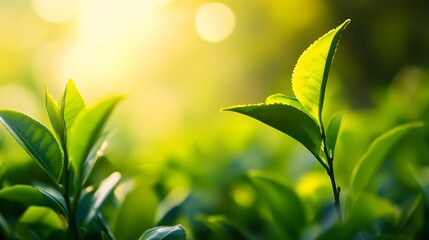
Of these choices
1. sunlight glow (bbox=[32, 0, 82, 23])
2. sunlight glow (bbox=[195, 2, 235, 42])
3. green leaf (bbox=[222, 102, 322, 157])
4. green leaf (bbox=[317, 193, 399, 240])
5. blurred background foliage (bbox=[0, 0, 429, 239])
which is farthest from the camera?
sunlight glow (bbox=[32, 0, 82, 23])

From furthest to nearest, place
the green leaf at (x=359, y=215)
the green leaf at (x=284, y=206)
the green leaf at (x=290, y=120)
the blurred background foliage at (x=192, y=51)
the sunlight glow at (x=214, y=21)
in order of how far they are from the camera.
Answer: the sunlight glow at (x=214, y=21)
the blurred background foliage at (x=192, y=51)
the green leaf at (x=284, y=206)
the green leaf at (x=359, y=215)
the green leaf at (x=290, y=120)

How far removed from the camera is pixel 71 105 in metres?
0.87

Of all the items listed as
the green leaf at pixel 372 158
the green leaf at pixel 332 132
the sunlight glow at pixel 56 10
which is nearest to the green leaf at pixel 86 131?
the green leaf at pixel 332 132

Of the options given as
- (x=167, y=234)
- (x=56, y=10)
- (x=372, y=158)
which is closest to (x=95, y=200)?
(x=167, y=234)

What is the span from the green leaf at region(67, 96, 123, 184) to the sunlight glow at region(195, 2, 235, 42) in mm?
4061

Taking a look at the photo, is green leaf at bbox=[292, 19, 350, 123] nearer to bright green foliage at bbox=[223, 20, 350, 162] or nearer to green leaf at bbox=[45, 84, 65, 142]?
bright green foliage at bbox=[223, 20, 350, 162]

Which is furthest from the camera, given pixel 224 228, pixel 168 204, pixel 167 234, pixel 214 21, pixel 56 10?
pixel 56 10

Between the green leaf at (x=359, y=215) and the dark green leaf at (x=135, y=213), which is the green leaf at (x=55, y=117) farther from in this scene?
the green leaf at (x=359, y=215)

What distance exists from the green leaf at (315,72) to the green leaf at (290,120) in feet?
0.08

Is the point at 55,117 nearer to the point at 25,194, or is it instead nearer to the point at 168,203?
the point at 25,194

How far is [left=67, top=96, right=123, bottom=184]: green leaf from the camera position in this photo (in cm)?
82

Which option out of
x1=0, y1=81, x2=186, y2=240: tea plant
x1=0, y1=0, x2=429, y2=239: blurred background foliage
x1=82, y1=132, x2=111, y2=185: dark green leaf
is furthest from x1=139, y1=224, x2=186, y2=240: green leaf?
x1=0, y1=0, x2=429, y2=239: blurred background foliage

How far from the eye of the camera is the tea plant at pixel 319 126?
781 mm

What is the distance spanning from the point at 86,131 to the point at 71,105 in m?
0.06
